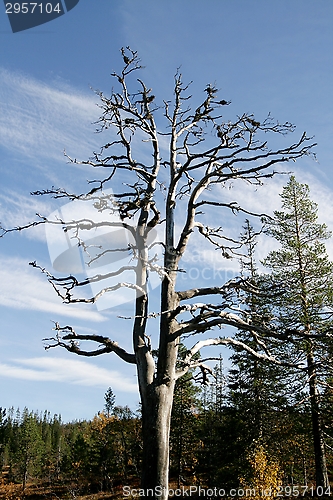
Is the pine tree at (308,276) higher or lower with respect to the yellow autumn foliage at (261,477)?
higher

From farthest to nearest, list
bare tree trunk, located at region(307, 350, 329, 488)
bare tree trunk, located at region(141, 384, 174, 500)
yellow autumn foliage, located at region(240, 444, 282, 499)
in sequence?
1. yellow autumn foliage, located at region(240, 444, 282, 499)
2. bare tree trunk, located at region(307, 350, 329, 488)
3. bare tree trunk, located at region(141, 384, 174, 500)

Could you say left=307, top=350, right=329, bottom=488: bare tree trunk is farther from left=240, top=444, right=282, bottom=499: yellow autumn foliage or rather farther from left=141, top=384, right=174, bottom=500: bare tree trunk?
left=141, top=384, right=174, bottom=500: bare tree trunk

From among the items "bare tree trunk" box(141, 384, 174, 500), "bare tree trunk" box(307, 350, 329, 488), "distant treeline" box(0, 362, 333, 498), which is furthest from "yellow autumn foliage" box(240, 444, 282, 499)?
"bare tree trunk" box(141, 384, 174, 500)

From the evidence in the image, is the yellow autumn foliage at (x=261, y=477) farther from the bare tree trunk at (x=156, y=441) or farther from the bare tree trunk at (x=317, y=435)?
the bare tree trunk at (x=156, y=441)

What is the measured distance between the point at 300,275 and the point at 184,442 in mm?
22178

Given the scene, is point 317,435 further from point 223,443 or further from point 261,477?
point 223,443

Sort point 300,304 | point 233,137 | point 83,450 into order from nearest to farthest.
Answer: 1. point 233,137
2. point 300,304
3. point 83,450

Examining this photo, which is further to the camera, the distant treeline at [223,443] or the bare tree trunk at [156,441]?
the distant treeline at [223,443]

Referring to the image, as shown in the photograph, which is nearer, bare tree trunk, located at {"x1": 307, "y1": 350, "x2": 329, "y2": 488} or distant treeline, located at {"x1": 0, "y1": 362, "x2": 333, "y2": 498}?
bare tree trunk, located at {"x1": 307, "y1": 350, "x2": 329, "y2": 488}

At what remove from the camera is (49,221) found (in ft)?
24.7

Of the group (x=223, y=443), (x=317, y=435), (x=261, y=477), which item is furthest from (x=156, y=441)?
(x=223, y=443)

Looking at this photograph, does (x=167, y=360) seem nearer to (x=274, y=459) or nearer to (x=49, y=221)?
(x=49, y=221)

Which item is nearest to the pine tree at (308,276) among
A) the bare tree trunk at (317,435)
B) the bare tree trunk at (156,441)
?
the bare tree trunk at (317,435)

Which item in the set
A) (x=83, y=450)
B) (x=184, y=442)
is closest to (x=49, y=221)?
(x=184, y=442)
